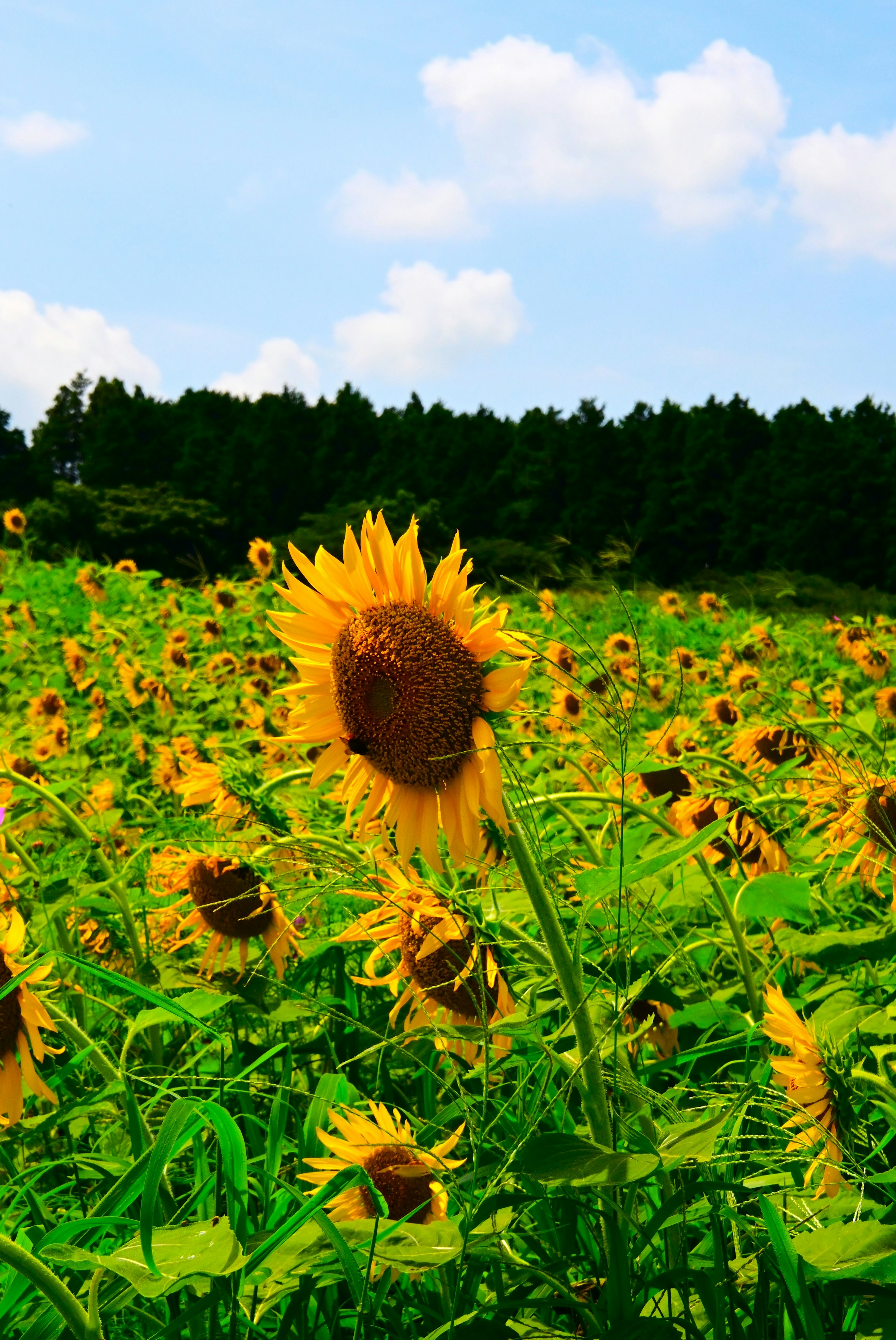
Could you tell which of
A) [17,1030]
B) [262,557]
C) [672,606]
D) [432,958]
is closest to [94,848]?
[17,1030]

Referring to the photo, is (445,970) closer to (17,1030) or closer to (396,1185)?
(396,1185)

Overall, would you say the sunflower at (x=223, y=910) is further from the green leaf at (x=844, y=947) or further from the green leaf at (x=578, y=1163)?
the green leaf at (x=578, y=1163)

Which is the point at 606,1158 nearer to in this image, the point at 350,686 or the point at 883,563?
the point at 350,686

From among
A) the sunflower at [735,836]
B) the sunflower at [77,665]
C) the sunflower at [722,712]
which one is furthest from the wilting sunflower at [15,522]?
the sunflower at [735,836]

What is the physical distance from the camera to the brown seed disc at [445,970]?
5.25 feet

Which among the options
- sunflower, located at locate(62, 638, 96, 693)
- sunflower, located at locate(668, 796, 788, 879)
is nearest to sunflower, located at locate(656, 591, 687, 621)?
sunflower, located at locate(62, 638, 96, 693)

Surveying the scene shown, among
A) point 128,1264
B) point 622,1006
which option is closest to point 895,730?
point 622,1006

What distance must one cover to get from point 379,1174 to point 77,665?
5926 mm

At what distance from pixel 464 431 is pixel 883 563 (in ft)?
35.8

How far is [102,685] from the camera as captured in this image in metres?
7.00

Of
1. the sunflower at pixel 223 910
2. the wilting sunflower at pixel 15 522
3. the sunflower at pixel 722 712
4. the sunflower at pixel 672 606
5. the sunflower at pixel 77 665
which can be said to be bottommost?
the sunflower at pixel 223 910

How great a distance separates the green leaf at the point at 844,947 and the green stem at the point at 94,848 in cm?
125

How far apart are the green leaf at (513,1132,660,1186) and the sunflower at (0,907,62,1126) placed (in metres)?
0.85

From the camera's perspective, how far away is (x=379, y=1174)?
139 cm
